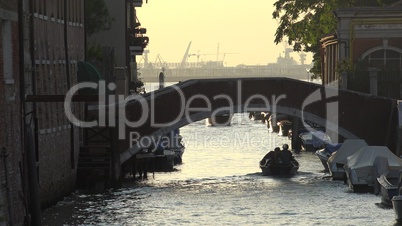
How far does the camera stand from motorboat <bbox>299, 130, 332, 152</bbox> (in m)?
80.2

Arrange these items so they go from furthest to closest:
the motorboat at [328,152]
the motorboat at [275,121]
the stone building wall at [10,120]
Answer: the motorboat at [275,121], the motorboat at [328,152], the stone building wall at [10,120]

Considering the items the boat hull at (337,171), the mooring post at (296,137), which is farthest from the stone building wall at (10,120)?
the mooring post at (296,137)

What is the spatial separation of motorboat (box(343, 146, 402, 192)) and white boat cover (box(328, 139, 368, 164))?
13.9 ft

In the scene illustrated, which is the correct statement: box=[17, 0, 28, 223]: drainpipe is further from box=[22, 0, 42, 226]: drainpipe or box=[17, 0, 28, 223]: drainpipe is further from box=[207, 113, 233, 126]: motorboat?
box=[207, 113, 233, 126]: motorboat

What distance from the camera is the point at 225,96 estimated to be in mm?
62469

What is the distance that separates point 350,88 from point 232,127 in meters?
55.8

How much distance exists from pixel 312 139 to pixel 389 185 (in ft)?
128

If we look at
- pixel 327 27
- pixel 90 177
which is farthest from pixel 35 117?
pixel 327 27

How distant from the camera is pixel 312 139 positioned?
273 ft

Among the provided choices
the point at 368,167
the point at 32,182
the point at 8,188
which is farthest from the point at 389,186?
the point at 8,188

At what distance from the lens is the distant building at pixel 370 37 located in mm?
72688

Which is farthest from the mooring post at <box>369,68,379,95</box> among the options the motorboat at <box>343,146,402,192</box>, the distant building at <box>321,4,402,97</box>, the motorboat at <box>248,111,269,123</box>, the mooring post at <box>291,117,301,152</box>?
the motorboat at <box>248,111,269,123</box>

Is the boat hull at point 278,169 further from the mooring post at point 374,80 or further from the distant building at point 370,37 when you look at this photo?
the distant building at point 370,37

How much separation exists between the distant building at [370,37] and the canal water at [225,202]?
6.27 m
